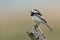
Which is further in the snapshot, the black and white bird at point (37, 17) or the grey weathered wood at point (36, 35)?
the black and white bird at point (37, 17)

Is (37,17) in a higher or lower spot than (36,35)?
lower

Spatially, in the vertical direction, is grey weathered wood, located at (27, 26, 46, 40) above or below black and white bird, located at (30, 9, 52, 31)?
above

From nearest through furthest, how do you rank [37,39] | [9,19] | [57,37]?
[37,39] < [57,37] < [9,19]

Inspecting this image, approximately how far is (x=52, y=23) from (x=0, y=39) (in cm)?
195

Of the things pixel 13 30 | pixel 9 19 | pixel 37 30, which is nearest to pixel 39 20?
pixel 37 30

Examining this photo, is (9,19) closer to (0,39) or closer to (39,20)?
(0,39)

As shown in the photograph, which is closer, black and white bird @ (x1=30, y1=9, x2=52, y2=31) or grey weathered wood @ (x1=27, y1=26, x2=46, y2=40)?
grey weathered wood @ (x1=27, y1=26, x2=46, y2=40)

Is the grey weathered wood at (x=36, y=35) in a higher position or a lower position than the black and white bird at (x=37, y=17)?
higher

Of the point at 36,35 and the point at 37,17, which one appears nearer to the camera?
the point at 36,35

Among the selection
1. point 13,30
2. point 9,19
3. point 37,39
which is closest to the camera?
point 37,39

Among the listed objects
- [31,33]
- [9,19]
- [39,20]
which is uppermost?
[31,33]

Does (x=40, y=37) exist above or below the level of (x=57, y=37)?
above

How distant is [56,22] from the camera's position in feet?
38.6

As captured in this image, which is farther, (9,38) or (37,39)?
(9,38)
